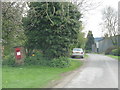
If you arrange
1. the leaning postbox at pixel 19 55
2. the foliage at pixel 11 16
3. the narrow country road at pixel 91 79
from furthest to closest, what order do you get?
the leaning postbox at pixel 19 55
the foliage at pixel 11 16
the narrow country road at pixel 91 79

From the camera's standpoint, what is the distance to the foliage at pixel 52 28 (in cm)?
1647

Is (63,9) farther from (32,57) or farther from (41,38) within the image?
(32,57)

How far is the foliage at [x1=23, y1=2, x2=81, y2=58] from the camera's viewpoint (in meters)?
16.5

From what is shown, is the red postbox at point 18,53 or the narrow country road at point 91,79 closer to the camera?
the narrow country road at point 91,79

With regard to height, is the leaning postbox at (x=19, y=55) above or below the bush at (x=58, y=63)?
above

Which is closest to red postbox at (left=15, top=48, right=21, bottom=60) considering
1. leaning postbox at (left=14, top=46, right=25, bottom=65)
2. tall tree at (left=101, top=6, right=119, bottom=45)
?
leaning postbox at (left=14, top=46, right=25, bottom=65)

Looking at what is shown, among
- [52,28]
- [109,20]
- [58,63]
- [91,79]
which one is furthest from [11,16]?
[109,20]

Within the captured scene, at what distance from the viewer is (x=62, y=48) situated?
17.2m

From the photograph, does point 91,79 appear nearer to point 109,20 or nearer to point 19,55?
point 19,55

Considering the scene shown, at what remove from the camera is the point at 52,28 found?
55.4 ft

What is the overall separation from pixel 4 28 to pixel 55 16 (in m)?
5.50

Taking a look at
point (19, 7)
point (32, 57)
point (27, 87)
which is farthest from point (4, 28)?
point (32, 57)

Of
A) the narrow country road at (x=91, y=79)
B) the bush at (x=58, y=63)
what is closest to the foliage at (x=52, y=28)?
the bush at (x=58, y=63)

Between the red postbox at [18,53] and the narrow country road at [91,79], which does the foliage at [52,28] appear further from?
the narrow country road at [91,79]
